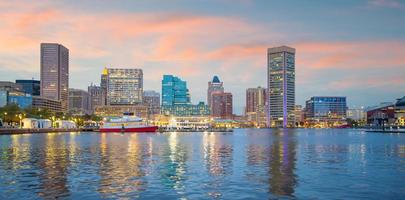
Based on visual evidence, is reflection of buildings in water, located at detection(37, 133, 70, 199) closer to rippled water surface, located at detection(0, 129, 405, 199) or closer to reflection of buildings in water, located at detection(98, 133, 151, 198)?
rippled water surface, located at detection(0, 129, 405, 199)

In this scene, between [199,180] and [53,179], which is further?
[199,180]

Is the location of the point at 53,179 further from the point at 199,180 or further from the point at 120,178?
the point at 199,180

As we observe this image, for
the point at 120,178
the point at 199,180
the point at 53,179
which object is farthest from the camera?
the point at 120,178

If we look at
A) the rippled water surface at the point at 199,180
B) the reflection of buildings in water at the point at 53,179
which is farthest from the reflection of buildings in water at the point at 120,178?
the reflection of buildings in water at the point at 53,179

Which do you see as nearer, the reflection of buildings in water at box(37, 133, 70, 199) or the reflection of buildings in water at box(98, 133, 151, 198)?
the reflection of buildings in water at box(37, 133, 70, 199)

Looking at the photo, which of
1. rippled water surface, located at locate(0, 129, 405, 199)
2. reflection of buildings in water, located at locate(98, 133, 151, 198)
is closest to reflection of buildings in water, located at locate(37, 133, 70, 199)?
rippled water surface, located at locate(0, 129, 405, 199)

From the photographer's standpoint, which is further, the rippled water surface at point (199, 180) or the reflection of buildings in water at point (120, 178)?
the reflection of buildings in water at point (120, 178)

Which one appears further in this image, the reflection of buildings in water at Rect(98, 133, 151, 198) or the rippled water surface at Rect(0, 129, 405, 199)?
the reflection of buildings in water at Rect(98, 133, 151, 198)

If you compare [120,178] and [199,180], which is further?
[120,178]

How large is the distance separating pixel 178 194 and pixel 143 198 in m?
3.12

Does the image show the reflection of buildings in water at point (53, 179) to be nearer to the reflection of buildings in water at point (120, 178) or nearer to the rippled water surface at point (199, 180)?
the rippled water surface at point (199, 180)

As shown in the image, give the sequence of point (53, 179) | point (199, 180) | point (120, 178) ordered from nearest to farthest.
Answer: point (53, 179), point (199, 180), point (120, 178)

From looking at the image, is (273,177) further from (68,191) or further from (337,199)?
(68,191)

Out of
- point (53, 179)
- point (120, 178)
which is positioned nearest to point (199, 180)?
point (120, 178)
